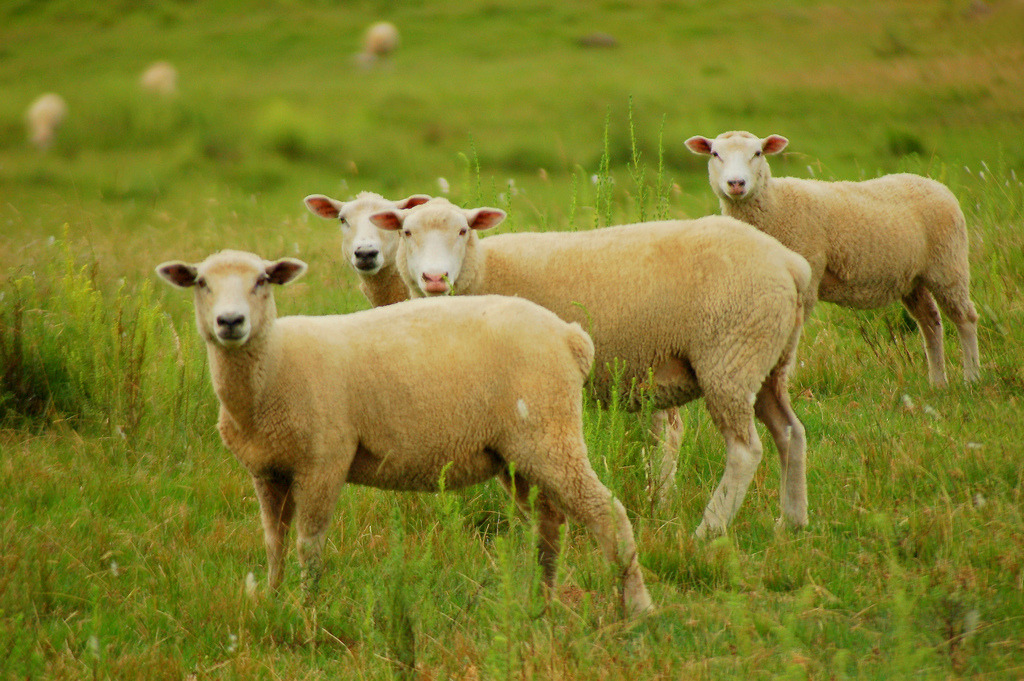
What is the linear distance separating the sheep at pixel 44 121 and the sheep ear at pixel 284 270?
67.2 ft

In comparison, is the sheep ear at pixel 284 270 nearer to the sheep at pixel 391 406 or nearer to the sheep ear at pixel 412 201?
the sheep at pixel 391 406

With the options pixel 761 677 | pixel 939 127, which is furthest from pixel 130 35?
pixel 761 677

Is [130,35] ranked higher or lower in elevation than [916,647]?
lower

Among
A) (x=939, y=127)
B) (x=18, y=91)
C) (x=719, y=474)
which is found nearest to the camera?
(x=719, y=474)

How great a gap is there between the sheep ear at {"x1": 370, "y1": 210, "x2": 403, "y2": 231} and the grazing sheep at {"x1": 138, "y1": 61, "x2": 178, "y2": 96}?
68.4 feet

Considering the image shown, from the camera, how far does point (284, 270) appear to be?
3.60m

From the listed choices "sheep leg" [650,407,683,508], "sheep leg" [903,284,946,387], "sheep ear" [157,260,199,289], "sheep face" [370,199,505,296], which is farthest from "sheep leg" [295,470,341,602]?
"sheep leg" [903,284,946,387]

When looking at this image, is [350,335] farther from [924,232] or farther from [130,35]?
[130,35]

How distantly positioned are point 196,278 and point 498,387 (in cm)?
114

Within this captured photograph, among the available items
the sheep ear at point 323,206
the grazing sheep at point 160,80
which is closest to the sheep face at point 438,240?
the sheep ear at point 323,206

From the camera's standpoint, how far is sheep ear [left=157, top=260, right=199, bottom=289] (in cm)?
354

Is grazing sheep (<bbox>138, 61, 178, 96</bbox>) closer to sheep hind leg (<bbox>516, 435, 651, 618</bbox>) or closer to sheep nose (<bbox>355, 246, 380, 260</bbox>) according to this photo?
sheep nose (<bbox>355, 246, 380, 260</bbox>)

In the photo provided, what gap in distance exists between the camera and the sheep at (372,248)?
524cm

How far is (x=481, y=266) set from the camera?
15.4ft
